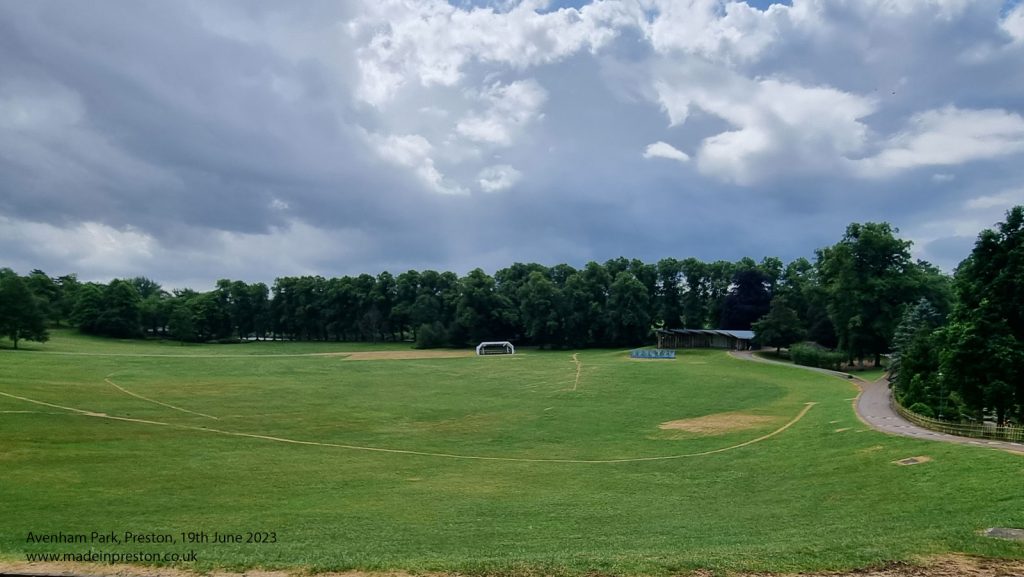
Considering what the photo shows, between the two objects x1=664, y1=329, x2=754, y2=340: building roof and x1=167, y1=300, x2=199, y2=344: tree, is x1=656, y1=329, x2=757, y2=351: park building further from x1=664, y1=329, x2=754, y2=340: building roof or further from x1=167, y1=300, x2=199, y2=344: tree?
x1=167, y1=300, x2=199, y2=344: tree

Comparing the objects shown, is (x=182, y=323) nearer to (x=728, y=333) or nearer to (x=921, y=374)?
(x=728, y=333)

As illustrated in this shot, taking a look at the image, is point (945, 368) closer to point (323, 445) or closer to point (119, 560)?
point (323, 445)

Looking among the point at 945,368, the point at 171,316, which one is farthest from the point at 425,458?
the point at 171,316

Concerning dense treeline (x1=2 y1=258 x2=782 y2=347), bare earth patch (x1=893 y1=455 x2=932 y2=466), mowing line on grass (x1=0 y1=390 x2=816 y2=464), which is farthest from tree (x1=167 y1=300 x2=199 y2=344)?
bare earth patch (x1=893 y1=455 x2=932 y2=466)

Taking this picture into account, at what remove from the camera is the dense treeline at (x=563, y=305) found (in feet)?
237

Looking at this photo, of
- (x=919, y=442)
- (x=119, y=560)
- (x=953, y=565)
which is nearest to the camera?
(x=953, y=565)

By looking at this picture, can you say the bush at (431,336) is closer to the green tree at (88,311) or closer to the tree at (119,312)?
the tree at (119,312)

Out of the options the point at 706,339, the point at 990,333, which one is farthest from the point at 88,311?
the point at 990,333

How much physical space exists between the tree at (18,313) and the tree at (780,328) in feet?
308

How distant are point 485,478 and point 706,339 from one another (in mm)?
82134

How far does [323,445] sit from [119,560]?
20.1 metres

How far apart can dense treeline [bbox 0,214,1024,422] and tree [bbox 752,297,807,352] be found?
18 cm

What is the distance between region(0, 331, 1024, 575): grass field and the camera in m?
11.1

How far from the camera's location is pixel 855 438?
26.5 metres
